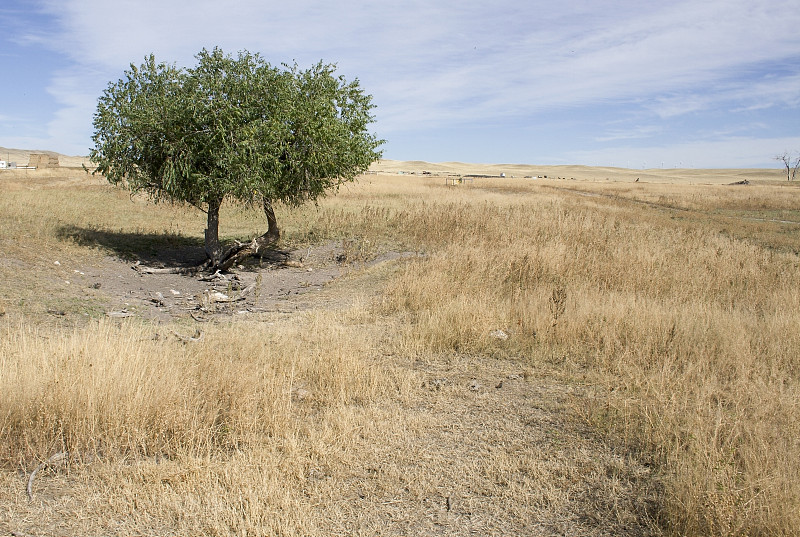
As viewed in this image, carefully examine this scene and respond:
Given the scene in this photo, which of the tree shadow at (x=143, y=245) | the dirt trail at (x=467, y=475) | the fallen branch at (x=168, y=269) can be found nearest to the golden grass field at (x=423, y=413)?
the dirt trail at (x=467, y=475)

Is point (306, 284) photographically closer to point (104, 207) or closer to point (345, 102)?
point (345, 102)

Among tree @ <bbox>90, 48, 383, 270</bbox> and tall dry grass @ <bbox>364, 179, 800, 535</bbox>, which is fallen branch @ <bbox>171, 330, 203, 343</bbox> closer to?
tall dry grass @ <bbox>364, 179, 800, 535</bbox>

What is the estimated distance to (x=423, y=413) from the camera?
17.6ft

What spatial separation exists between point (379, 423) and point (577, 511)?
6.15ft

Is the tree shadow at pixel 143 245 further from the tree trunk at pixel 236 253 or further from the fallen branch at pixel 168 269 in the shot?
the tree trunk at pixel 236 253

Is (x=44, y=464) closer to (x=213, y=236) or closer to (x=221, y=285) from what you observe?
(x=221, y=285)

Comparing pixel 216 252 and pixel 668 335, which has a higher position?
pixel 216 252

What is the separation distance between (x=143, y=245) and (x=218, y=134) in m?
5.47

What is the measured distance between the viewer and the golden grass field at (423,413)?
372 cm

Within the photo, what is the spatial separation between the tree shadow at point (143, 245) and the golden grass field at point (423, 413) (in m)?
5.07

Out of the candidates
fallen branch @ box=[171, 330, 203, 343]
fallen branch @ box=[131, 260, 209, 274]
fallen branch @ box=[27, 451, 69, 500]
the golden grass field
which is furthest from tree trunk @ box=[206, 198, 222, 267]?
fallen branch @ box=[27, 451, 69, 500]

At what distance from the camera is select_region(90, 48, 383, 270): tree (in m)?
13.6

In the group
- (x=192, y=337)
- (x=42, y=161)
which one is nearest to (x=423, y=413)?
(x=192, y=337)

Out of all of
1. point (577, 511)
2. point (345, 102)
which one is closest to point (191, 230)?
point (345, 102)
